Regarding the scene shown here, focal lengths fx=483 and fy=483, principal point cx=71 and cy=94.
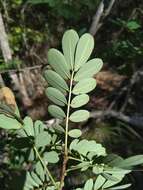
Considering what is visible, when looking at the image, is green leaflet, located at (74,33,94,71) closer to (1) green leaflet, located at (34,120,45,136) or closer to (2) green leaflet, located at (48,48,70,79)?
(2) green leaflet, located at (48,48,70,79)

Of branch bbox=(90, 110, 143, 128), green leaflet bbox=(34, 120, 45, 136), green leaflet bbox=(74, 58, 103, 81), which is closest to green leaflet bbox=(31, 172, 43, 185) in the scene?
green leaflet bbox=(34, 120, 45, 136)

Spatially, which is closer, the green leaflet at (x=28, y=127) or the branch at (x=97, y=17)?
the green leaflet at (x=28, y=127)

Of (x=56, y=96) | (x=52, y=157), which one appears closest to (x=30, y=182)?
(x=52, y=157)

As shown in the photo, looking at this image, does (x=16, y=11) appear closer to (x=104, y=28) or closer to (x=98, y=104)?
(x=104, y=28)

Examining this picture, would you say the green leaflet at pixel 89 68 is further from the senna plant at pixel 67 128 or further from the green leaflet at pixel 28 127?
the green leaflet at pixel 28 127

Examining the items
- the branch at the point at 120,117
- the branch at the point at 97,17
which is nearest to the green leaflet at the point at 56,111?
the branch at the point at 97,17
